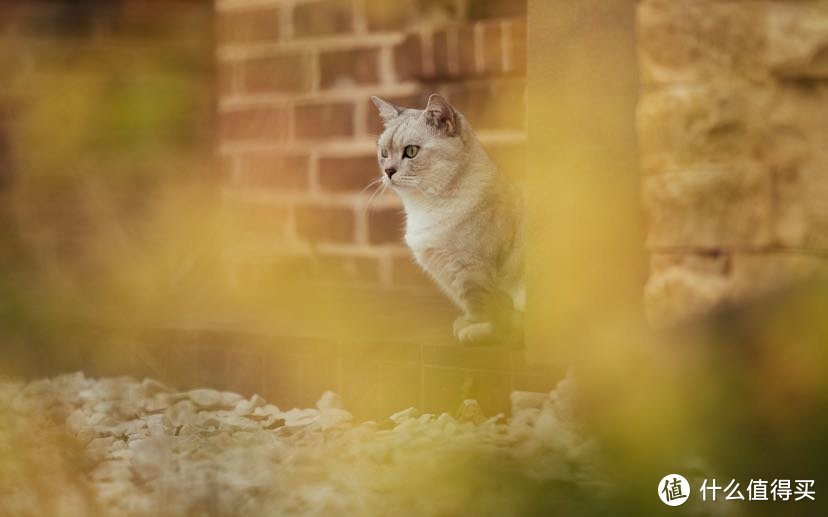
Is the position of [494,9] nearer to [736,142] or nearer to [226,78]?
[226,78]

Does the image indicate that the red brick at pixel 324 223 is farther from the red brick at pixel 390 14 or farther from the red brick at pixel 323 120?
the red brick at pixel 390 14

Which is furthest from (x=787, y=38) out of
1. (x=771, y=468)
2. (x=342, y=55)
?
(x=342, y=55)

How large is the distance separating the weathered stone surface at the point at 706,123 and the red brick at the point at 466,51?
90 cm

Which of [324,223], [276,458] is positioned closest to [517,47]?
[324,223]

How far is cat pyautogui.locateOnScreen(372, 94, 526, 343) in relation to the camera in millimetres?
1907

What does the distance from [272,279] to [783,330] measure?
1.74 m

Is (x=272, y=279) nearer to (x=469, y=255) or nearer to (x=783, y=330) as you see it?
(x=469, y=255)

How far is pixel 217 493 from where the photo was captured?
4.49 feet

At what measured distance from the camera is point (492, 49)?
230 cm

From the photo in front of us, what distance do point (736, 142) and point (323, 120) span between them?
55.0 inches

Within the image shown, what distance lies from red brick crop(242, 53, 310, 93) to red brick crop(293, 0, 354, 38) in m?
0.07

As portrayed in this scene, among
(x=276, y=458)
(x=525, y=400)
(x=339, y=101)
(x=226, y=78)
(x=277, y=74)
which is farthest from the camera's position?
(x=226, y=78)

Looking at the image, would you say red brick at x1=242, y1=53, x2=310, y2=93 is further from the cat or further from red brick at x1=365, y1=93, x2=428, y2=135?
the cat

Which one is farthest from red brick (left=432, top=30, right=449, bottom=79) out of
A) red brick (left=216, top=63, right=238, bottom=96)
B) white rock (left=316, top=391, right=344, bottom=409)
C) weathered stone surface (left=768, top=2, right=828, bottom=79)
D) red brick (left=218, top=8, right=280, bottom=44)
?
weathered stone surface (left=768, top=2, right=828, bottom=79)
